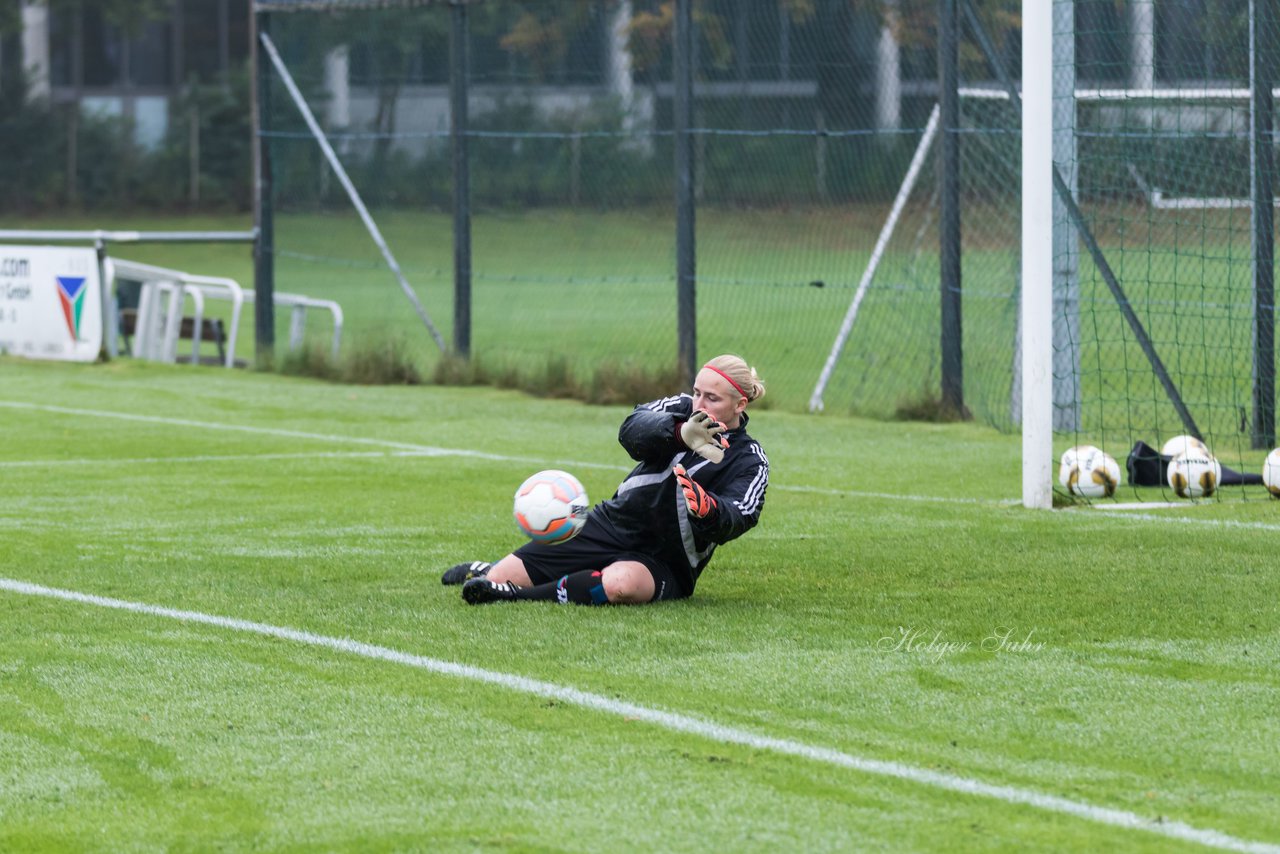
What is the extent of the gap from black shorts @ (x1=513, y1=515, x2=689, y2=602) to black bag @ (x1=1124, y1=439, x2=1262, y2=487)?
4219mm

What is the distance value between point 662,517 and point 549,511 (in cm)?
47

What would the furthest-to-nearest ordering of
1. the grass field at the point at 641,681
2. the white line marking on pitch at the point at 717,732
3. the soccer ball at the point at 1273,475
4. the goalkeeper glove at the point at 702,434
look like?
the soccer ball at the point at 1273,475
the goalkeeper glove at the point at 702,434
the grass field at the point at 641,681
the white line marking on pitch at the point at 717,732

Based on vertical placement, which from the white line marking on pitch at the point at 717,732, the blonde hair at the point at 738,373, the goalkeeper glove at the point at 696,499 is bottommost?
the white line marking on pitch at the point at 717,732

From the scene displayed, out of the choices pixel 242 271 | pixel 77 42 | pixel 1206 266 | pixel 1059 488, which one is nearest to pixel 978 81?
pixel 1206 266

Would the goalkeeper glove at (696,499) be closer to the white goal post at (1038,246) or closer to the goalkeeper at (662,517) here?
the goalkeeper at (662,517)

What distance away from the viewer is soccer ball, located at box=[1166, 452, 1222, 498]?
33.7 ft

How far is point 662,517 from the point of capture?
7.15 metres

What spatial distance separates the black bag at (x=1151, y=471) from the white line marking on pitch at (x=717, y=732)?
218 inches

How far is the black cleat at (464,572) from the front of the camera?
7.57m

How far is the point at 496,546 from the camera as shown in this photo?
8711 mm

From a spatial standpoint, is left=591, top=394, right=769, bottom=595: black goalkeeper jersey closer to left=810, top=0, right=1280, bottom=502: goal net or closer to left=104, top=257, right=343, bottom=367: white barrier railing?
left=810, top=0, right=1280, bottom=502: goal net

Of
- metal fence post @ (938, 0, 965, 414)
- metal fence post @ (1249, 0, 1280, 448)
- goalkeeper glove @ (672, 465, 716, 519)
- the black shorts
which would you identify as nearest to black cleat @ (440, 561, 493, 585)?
the black shorts

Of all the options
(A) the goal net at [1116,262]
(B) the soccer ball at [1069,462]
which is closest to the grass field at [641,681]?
(B) the soccer ball at [1069,462]

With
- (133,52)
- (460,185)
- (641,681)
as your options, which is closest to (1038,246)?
(641,681)
